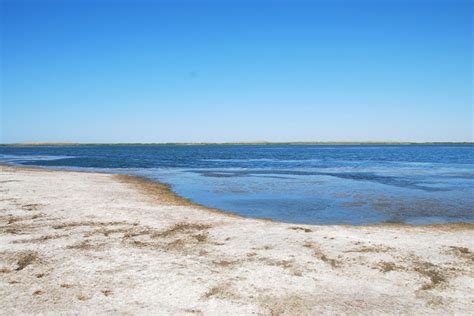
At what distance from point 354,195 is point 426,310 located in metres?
16.3

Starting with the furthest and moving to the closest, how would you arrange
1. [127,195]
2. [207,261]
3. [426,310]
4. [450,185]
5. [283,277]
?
[450,185] < [127,195] < [207,261] < [283,277] < [426,310]

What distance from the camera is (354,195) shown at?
2278 cm

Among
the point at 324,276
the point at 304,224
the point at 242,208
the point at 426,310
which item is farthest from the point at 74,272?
→ the point at 242,208

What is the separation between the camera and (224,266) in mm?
8992

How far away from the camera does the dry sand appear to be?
23.2 feet

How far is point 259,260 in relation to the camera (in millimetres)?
9469

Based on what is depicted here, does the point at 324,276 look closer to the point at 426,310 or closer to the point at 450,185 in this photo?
the point at 426,310

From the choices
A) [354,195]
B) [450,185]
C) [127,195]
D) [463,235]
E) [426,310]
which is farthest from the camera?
[450,185]

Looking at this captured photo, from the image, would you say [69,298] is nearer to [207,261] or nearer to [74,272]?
[74,272]

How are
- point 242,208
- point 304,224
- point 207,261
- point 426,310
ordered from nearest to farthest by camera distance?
point 426,310, point 207,261, point 304,224, point 242,208

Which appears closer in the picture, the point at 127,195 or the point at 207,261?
the point at 207,261

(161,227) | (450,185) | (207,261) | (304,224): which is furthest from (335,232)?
(450,185)

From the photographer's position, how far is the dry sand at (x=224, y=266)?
7.06m

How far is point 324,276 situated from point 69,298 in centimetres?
525
